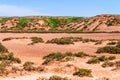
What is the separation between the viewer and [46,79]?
19.2m

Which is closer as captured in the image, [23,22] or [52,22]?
[23,22]

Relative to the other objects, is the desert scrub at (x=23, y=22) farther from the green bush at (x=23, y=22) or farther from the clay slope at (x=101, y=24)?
the clay slope at (x=101, y=24)

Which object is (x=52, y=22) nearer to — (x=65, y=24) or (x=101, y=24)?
(x=65, y=24)

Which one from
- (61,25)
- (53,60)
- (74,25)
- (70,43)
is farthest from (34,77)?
(61,25)

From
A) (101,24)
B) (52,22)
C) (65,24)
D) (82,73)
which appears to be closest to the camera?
(82,73)

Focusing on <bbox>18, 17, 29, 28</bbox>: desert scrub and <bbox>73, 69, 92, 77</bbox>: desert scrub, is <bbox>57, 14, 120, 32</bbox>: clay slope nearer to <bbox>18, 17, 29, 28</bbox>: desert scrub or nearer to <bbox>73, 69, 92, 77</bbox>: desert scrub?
<bbox>18, 17, 29, 28</bbox>: desert scrub

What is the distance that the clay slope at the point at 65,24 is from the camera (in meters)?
96.1

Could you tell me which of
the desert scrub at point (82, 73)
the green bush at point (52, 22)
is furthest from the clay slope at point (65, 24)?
the desert scrub at point (82, 73)

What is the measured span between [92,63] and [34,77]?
6743mm

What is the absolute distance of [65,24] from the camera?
11981cm

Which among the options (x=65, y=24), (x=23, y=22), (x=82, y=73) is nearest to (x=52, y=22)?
(x=65, y=24)

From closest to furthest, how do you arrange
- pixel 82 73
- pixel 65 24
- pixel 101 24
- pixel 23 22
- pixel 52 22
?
pixel 82 73 < pixel 101 24 < pixel 65 24 < pixel 23 22 < pixel 52 22

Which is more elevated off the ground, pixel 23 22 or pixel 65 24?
pixel 23 22

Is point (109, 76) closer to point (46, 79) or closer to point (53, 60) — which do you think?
point (46, 79)
